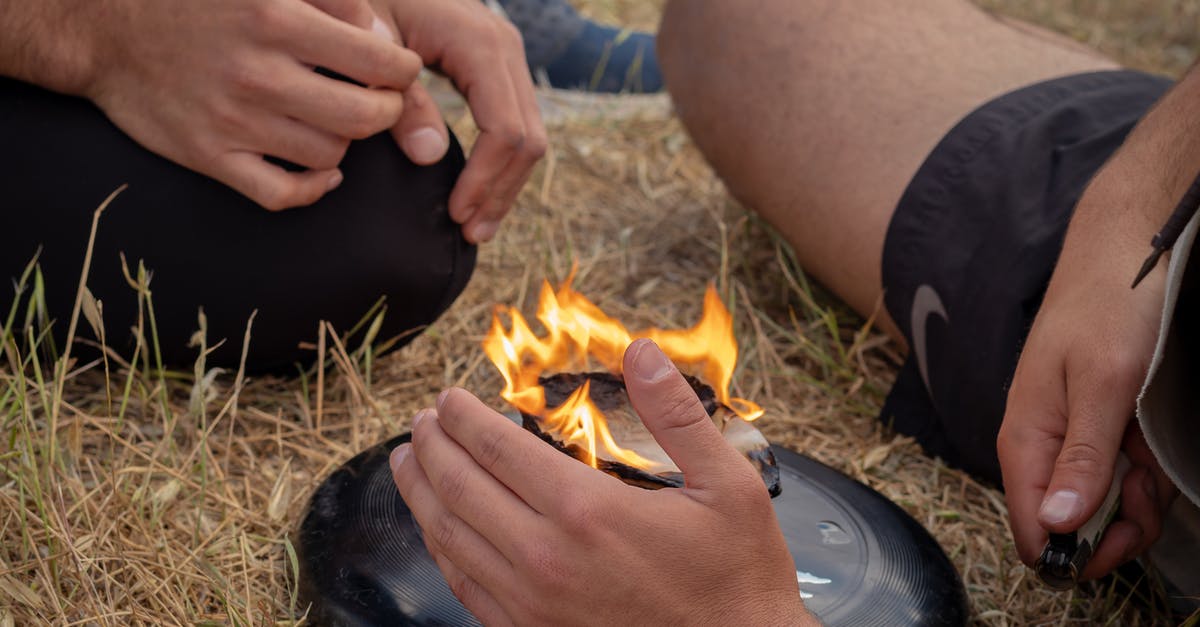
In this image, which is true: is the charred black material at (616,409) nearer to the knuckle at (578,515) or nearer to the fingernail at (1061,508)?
the knuckle at (578,515)

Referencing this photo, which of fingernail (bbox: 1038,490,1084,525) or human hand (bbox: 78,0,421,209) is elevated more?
human hand (bbox: 78,0,421,209)

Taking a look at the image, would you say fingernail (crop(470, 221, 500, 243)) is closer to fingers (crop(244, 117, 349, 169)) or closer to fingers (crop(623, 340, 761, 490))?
fingers (crop(244, 117, 349, 169))

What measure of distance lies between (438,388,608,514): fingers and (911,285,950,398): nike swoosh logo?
875mm

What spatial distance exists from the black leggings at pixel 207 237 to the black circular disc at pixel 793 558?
36 cm

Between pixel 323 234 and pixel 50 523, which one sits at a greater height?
pixel 323 234

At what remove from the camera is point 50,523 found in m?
1.30

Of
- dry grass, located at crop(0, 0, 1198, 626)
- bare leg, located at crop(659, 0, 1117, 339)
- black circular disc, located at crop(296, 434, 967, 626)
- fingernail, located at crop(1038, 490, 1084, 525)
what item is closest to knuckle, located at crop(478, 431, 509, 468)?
black circular disc, located at crop(296, 434, 967, 626)

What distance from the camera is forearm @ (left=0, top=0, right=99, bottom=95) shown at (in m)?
1.51

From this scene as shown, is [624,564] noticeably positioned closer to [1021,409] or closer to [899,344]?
[1021,409]

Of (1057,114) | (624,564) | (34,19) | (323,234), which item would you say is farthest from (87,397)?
(1057,114)

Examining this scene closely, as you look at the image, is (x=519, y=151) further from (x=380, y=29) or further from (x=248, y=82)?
(x=248, y=82)

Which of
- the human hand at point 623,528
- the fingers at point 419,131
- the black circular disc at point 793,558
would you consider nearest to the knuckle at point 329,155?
the fingers at point 419,131

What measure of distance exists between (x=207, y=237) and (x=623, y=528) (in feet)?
3.01

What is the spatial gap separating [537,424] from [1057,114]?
3.36 ft
